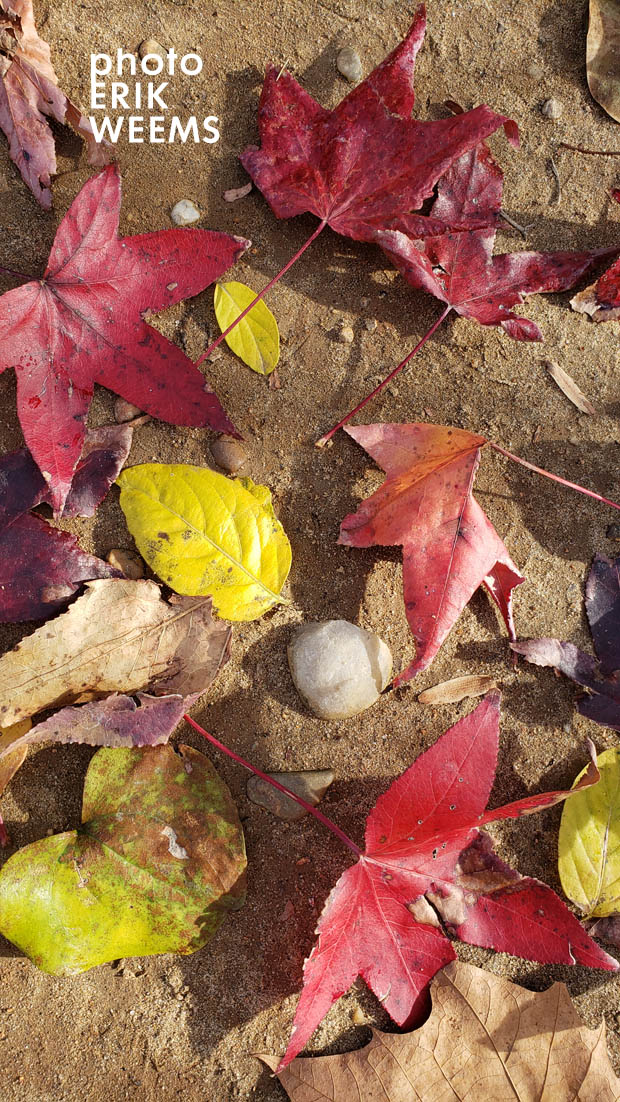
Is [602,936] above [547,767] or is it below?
below

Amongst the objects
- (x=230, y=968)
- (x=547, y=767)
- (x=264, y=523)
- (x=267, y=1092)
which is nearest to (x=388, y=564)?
(x=264, y=523)

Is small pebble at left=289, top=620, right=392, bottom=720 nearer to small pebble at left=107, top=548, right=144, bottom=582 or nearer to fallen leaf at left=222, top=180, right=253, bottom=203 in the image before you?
small pebble at left=107, top=548, right=144, bottom=582

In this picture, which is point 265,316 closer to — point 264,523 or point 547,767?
point 264,523

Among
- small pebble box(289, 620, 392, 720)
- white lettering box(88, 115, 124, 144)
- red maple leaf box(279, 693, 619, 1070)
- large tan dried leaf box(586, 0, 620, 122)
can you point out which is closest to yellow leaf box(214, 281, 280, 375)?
white lettering box(88, 115, 124, 144)

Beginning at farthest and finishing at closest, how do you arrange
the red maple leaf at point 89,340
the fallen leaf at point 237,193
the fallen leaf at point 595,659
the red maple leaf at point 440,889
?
the fallen leaf at point 237,193 < the fallen leaf at point 595,659 < the red maple leaf at point 89,340 < the red maple leaf at point 440,889

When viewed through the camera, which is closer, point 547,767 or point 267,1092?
point 267,1092

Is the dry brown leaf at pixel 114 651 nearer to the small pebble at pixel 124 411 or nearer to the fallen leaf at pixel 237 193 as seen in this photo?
the small pebble at pixel 124 411

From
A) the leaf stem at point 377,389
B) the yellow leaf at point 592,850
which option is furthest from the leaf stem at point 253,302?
the yellow leaf at point 592,850
